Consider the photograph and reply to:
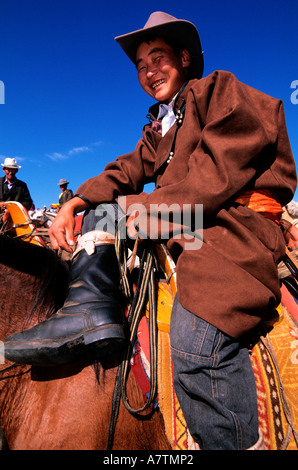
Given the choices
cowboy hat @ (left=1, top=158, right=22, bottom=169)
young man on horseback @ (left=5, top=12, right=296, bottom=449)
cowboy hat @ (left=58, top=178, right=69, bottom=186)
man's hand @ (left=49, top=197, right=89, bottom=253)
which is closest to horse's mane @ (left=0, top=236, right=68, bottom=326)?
man's hand @ (left=49, top=197, right=89, bottom=253)

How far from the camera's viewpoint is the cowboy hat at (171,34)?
1775 mm

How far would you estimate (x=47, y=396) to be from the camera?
4.55 feet

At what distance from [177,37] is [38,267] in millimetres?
1949

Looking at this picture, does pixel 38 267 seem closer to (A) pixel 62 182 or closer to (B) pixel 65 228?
(B) pixel 65 228

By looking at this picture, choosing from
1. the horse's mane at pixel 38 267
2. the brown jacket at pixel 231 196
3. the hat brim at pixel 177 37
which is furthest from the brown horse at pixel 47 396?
the hat brim at pixel 177 37

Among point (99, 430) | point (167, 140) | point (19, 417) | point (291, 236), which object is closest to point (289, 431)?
point (99, 430)

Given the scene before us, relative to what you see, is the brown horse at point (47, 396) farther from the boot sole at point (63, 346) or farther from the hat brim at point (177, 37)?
the hat brim at point (177, 37)

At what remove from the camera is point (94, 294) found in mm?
1338

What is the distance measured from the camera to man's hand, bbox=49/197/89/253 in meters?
1.62

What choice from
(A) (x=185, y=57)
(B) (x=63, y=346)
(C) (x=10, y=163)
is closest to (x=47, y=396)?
(B) (x=63, y=346)

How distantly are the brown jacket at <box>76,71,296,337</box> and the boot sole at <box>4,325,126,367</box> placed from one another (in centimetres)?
40

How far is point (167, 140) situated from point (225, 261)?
915 mm

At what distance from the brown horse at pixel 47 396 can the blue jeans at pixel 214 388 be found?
0.41 m

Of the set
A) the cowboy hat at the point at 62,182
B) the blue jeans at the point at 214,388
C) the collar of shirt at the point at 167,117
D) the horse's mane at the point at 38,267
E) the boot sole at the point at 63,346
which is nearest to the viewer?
the blue jeans at the point at 214,388
